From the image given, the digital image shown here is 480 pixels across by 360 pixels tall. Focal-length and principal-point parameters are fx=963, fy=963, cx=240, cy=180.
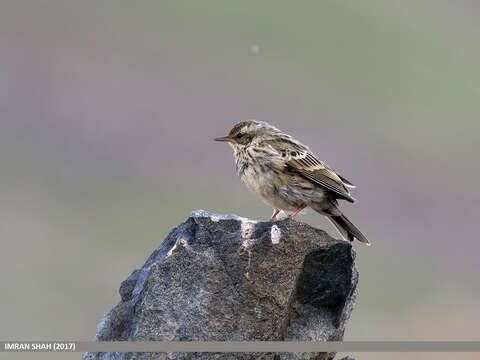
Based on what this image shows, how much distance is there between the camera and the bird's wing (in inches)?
461

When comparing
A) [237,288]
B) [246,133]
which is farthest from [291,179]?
[237,288]

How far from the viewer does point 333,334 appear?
34.7ft

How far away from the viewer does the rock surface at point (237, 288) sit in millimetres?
9891

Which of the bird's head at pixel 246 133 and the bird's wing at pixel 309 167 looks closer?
the bird's wing at pixel 309 167

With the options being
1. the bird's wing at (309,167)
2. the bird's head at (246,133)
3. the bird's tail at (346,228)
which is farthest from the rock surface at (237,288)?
the bird's head at (246,133)

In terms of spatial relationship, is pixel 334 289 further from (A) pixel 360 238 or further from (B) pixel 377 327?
(B) pixel 377 327

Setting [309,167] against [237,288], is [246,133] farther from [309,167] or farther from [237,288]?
[237,288]

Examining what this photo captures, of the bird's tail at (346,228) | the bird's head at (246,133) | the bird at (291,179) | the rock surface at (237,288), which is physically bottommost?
the rock surface at (237,288)

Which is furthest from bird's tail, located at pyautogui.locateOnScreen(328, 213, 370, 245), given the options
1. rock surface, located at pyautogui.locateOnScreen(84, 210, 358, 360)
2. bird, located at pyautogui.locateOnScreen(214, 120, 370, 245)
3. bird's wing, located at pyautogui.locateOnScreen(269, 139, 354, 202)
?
rock surface, located at pyautogui.locateOnScreen(84, 210, 358, 360)

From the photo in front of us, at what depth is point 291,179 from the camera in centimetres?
1176

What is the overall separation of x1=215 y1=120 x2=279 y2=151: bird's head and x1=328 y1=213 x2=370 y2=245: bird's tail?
4.44 feet

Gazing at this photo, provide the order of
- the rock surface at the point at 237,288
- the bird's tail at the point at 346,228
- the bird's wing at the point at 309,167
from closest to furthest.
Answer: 1. the rock surface at the point at 237,288
2. the bird's wing at the point at 309,167
3. the bird's tail at the point at 346,228

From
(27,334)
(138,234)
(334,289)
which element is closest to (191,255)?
(334,289)

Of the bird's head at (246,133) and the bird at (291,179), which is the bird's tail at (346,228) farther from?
the bird's head at (246,133)
